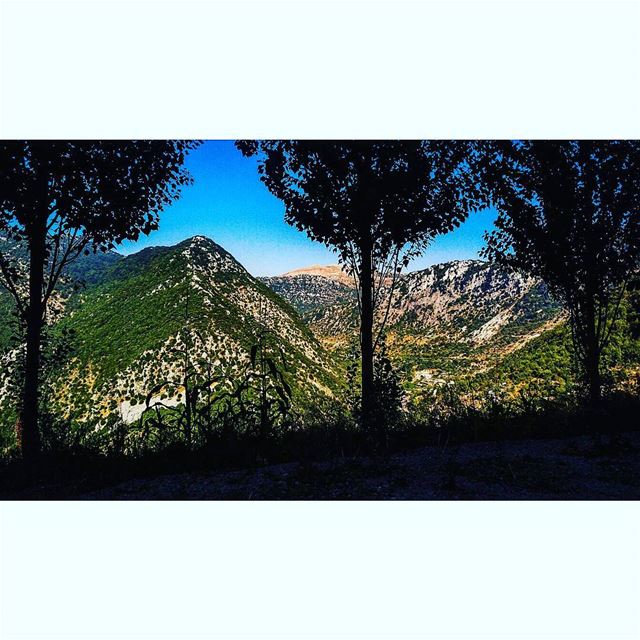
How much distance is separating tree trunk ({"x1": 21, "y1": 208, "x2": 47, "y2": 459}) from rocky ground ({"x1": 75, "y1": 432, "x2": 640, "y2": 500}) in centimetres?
148

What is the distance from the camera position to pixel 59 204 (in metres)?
4.85

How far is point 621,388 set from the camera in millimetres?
6426

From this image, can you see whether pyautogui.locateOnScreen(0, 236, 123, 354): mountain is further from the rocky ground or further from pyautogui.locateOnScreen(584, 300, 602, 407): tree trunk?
pyautogui.locateOnScreen(584, 300, 602, 407): tree trunk

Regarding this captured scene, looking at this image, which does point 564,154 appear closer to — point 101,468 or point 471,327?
point 101,468

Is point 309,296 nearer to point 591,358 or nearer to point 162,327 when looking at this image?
point 162,327

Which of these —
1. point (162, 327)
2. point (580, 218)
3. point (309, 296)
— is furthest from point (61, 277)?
point (309, 296)

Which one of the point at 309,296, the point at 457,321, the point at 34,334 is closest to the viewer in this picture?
the point at 34,334

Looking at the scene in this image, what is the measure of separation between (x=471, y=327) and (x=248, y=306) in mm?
17491

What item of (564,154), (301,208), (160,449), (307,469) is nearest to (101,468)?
(160,449)

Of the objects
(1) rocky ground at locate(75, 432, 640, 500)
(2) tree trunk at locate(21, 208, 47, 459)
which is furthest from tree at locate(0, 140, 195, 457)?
(1) rocky ground at locate(75, 432, 640, 500)

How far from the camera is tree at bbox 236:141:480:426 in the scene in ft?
17.0

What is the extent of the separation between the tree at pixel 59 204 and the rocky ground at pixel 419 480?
79.2 inches

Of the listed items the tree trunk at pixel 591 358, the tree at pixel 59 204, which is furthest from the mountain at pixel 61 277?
the tree trunk at pixel 591 358

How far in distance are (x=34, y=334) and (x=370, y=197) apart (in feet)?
13.3
